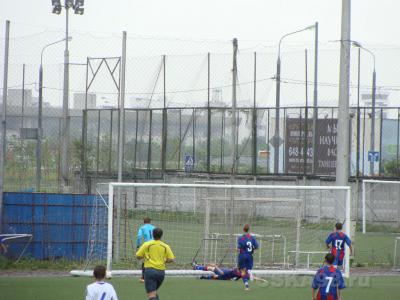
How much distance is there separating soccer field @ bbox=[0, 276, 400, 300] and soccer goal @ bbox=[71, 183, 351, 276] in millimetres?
611

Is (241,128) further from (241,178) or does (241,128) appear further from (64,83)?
(64,83)

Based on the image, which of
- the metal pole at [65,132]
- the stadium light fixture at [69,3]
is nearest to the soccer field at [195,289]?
the metal pole at [65,132]

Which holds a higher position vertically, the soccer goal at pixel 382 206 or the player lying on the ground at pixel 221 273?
the soccer goal at pixel 382 206

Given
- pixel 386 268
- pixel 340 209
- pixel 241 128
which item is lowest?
pixel 386 268

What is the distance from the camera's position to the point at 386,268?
81.1 ft

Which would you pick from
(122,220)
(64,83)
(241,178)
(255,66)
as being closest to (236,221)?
(122,220)

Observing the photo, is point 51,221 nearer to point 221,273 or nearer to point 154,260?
point 221,273

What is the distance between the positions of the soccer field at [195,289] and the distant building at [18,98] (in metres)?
8.95

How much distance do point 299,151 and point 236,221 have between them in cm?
1345

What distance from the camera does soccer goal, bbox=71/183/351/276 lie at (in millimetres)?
22328

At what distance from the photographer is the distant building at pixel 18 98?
27625 millimetres

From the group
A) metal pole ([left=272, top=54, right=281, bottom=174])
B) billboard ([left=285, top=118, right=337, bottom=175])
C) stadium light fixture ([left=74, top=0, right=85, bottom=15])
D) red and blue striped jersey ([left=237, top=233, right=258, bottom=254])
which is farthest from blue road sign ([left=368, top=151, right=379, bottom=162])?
red and blue striped jersey ([left=237, top=233, right=258, bottom=254])

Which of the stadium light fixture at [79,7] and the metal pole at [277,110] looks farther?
the metal pole at [277,110]

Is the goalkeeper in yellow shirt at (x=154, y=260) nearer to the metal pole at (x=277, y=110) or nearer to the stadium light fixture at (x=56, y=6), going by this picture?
the stadium light fixture at (x=56, y=6)
